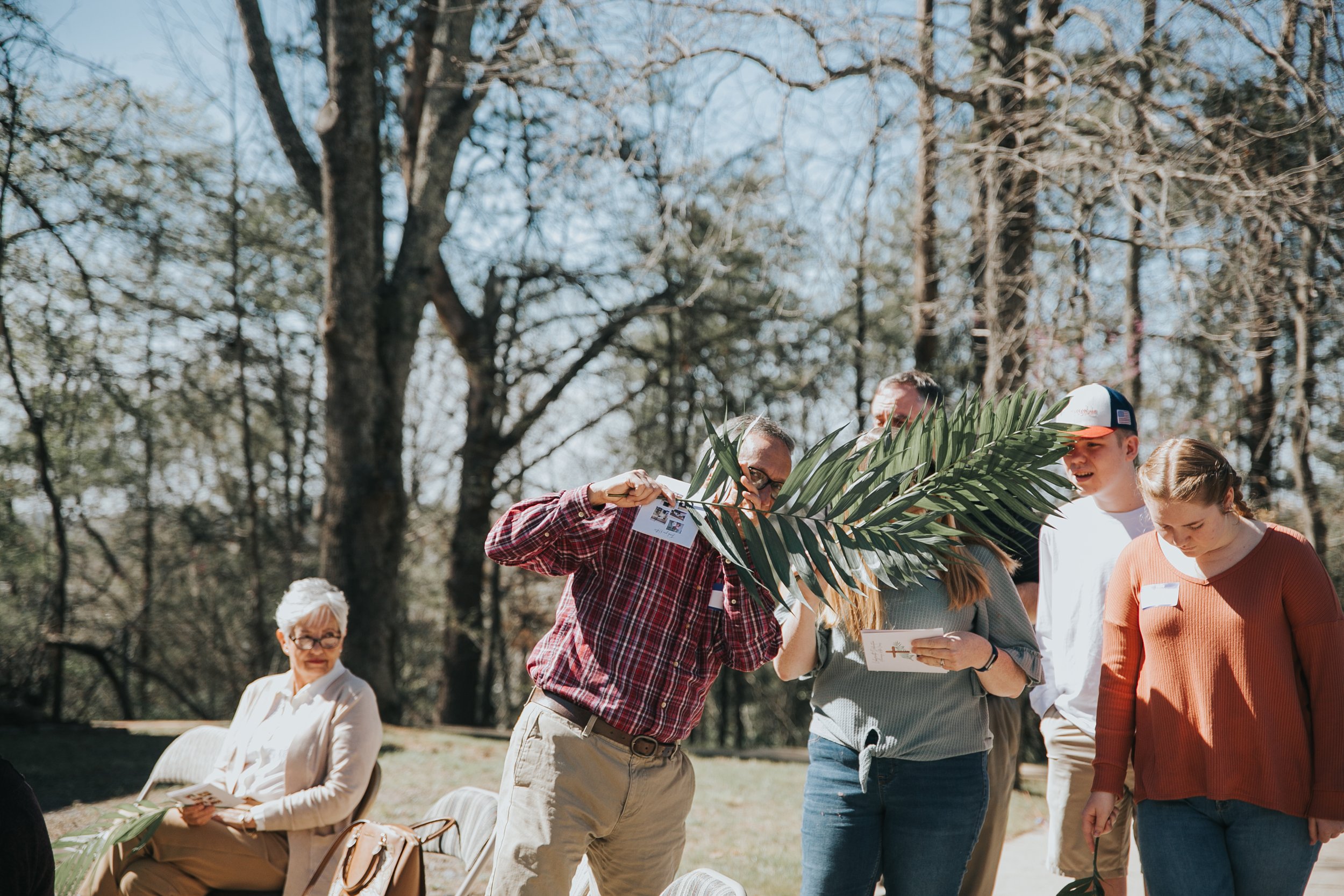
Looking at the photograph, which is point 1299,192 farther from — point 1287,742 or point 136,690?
point 136,690

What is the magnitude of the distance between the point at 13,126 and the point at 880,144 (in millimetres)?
7054

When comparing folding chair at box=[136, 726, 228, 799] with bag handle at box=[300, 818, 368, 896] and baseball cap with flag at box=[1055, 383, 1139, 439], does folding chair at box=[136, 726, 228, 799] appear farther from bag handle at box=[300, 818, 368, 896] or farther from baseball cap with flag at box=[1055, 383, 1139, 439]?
baseball cap with flag at box=[1055, 383, 1139, 439]

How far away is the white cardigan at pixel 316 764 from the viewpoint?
3072 millimetres

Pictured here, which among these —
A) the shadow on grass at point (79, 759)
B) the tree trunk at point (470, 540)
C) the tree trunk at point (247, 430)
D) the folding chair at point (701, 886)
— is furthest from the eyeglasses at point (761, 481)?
the tree trunk at point (247, 430)

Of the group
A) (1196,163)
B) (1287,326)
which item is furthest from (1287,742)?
(1287,326)

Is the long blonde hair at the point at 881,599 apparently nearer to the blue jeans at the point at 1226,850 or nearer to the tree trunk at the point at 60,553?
the blue jeans at the point at 1226,850

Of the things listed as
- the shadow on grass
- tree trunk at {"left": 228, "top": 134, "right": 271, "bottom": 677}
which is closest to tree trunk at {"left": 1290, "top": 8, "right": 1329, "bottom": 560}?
the shadow on grass

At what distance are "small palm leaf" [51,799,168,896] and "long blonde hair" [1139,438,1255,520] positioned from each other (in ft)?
9.19

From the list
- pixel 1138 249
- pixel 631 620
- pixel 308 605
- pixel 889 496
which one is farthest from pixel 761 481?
pixel 1138 249

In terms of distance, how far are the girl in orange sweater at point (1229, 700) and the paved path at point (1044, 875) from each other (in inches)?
80.6

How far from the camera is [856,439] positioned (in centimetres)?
142

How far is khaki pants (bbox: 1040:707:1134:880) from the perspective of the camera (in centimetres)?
293

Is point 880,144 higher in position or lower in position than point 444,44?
lower

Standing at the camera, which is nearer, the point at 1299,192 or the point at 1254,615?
the point at 1254,615
